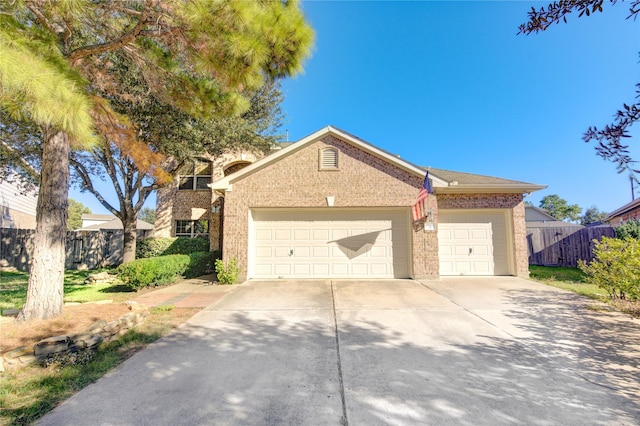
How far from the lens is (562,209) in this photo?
55.0 metres

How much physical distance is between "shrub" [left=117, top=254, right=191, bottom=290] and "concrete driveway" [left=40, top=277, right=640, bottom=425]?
10.5ft

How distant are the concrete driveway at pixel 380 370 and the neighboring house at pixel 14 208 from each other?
17810 mm

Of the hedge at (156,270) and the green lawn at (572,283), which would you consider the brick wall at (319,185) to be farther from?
the green lawn at (572,283)

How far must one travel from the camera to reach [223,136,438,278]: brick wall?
9625 millimetres

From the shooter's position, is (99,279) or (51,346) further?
(99,279)

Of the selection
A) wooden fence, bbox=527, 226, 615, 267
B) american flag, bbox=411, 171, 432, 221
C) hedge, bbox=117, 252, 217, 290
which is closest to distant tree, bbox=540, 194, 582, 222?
wooden fence, bbox=527, 226, 615, 267

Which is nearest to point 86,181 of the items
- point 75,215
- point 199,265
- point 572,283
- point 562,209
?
point 199,265

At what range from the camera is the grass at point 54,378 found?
2691 mm

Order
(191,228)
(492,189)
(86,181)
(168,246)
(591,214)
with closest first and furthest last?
(492,189) < (86,181) < (168,246) < (191,228) < (591,214)

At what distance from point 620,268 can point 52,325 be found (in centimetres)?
1011

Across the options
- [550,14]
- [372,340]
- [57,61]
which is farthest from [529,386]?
[57,61]

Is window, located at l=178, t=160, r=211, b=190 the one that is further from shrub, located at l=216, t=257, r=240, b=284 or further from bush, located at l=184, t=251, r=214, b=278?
shrub, located at l=216, t=257, r=240, b=284

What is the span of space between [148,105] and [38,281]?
6.93 m

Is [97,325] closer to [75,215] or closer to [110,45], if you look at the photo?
[110,45]
